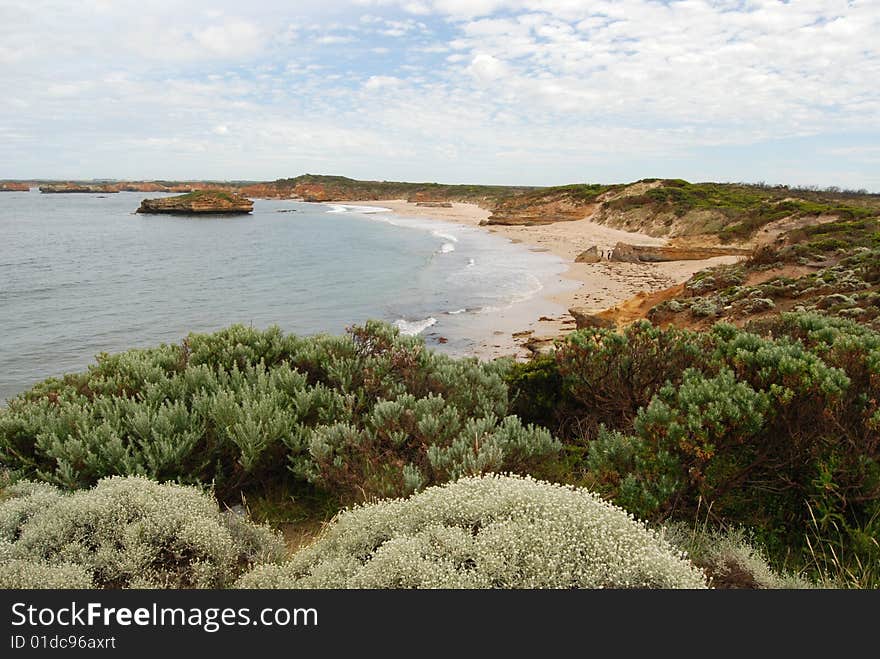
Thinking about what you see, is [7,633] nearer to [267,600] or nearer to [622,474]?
[267,600]

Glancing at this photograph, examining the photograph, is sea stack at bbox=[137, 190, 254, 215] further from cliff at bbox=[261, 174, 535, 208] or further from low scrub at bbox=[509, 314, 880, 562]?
low scrub at bbox=[509, 314, 880, 562]

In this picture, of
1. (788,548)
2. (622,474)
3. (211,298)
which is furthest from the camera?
(211,298)

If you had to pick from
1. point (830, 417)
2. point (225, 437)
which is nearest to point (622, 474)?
point (830, 417)

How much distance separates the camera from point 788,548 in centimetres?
375

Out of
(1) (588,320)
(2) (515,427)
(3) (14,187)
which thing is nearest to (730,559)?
(2) (515,427)

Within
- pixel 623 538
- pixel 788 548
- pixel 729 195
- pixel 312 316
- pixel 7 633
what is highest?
pixel 729 195

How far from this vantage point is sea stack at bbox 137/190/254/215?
9125 cm

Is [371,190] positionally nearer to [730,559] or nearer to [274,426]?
[274,426]

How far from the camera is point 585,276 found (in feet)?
99.9

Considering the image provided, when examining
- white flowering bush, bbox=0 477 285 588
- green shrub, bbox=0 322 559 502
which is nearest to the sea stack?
green shrub, bbox=0 322 559 502

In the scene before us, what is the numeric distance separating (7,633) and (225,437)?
2.73 meters

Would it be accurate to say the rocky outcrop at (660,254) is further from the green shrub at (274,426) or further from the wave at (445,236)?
the green shrub at (274,426)

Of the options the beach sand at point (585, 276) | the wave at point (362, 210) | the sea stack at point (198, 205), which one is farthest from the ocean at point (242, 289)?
the wave at point (362, 210)

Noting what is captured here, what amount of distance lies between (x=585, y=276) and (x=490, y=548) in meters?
29.1
